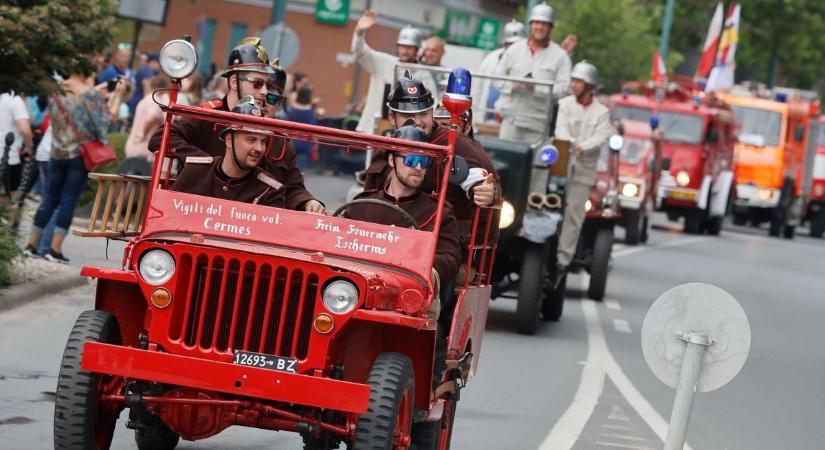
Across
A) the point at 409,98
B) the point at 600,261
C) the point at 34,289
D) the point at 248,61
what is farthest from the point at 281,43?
the point at 409,98

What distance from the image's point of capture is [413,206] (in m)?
7.75

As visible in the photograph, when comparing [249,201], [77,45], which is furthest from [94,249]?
[249,201]

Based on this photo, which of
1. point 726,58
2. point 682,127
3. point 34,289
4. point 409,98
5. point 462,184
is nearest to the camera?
point 462,184

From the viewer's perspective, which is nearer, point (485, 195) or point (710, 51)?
point (485, 195)

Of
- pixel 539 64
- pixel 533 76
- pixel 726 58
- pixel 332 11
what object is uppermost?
pixel 726 58

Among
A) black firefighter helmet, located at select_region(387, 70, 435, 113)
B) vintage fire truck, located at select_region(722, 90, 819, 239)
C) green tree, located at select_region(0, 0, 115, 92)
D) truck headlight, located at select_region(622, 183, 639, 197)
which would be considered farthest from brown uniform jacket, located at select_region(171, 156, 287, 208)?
vintage fire truck, located at select_region(722, 90, 819, 239)

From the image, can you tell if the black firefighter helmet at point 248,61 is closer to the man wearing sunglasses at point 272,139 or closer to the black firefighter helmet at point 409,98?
the man wearing sunglasses at point 272,139

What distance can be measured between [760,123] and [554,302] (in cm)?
2295

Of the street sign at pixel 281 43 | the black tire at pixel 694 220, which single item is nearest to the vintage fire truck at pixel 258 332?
the street sign at pixel 281 43

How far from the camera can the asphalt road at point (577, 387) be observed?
30.9ft

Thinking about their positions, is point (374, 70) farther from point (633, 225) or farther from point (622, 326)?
point (633, 225)

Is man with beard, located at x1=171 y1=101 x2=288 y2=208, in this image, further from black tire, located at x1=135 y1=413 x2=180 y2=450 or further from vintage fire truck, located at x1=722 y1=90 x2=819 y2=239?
vintage fire truck, located at x1=722 y1=90 x2=819 y2=239

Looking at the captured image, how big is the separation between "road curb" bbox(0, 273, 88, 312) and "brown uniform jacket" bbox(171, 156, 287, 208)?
504 centimetres

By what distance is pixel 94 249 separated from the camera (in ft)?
54.2
